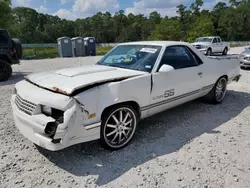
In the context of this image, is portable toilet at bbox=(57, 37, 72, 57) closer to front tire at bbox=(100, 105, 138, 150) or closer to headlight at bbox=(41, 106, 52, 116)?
front tire at bbox=(100, 105, 138, 150)

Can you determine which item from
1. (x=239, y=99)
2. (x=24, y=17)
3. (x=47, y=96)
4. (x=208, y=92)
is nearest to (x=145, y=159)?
(x=47, y=96)

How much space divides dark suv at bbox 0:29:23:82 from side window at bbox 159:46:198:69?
6571 mm

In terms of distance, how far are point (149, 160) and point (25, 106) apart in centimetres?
179

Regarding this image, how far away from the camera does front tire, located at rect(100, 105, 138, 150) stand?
9.39 feet

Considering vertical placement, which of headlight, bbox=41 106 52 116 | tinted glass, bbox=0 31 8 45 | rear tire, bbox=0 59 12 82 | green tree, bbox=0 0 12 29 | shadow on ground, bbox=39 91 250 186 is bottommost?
shadow on ground, bbox=39 91 250 186

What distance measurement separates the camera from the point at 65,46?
61.3 ft

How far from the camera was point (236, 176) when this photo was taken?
255cm

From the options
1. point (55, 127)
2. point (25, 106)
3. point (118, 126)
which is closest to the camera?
point (55, 127)

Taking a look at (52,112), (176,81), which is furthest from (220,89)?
(52,112)

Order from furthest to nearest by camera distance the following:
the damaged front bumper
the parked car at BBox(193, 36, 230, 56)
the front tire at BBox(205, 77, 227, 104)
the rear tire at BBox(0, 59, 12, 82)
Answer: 1. the parked car at BBox(193, 36, 230, 56)
2. the rear tire at BBox(0, 59, 12, 82)
3. the front tire at BBox(205, 77, 227, 104)
4. the damaged front bumper

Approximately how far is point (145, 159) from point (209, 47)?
1741 cm

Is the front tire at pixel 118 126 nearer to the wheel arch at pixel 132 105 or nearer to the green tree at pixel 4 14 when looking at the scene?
the wheel arch at pixel 132 105

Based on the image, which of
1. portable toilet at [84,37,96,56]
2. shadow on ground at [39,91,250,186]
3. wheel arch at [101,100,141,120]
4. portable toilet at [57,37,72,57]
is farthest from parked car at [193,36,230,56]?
wheel arch at [101,100,141,120]

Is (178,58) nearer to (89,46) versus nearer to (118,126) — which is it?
(118,126)
